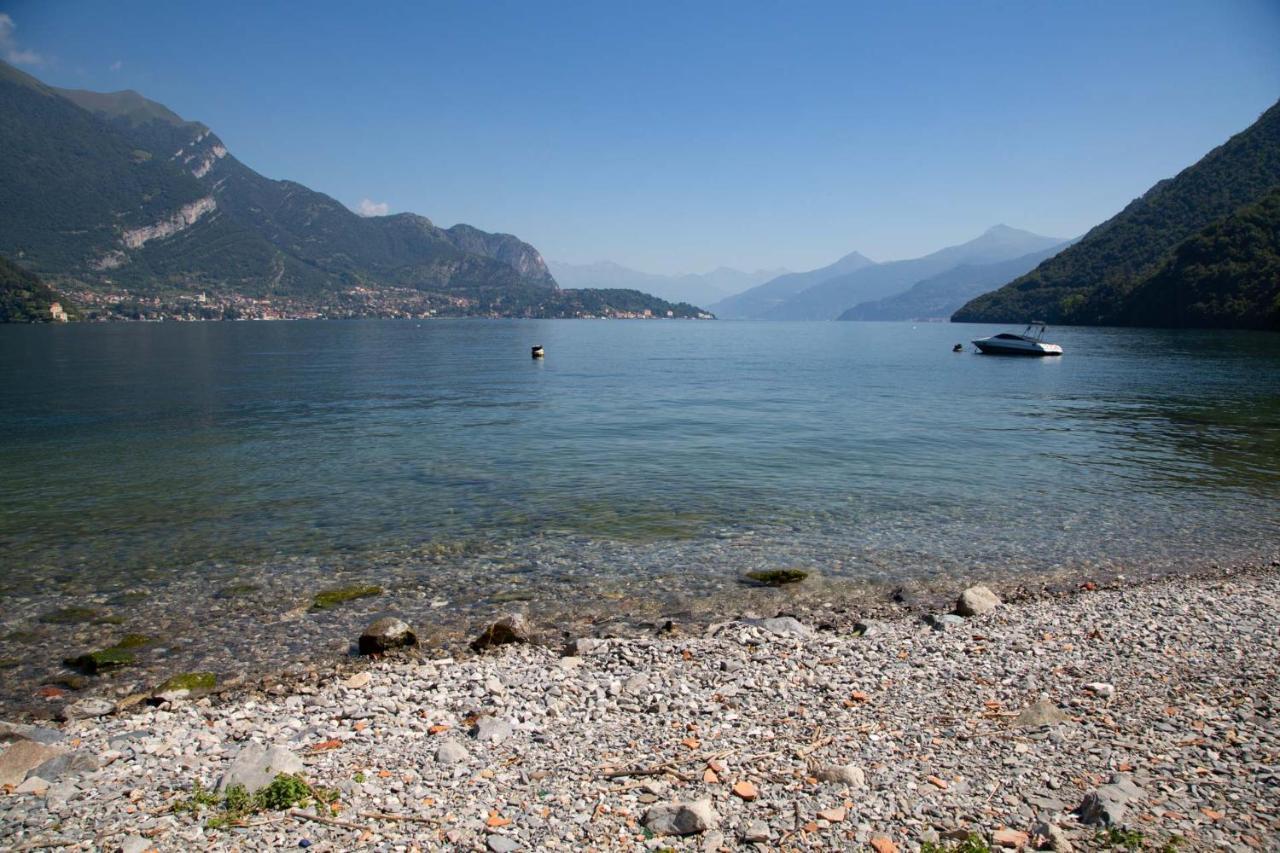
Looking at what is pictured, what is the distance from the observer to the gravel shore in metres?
6.60

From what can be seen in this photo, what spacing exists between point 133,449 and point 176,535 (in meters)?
14.5

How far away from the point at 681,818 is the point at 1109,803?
4.01m

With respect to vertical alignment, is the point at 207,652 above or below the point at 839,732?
below

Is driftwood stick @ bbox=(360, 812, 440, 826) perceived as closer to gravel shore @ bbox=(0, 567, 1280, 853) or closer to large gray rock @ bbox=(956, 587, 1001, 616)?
gravel shore @ bbox=(0, 567, 1280, 853)

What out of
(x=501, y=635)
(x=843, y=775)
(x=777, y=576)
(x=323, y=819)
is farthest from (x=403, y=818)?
(x=777, y=576)

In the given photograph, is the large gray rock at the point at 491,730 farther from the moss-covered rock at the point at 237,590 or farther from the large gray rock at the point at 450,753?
the moss-covered rock at the point at 237,590

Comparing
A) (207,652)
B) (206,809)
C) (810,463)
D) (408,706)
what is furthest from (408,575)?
(810,463)

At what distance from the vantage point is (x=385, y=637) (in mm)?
11680

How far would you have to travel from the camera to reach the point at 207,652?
11.9 metres

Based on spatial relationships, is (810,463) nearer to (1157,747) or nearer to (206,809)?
(1157,747)

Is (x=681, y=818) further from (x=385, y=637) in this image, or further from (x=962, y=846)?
(x=385, y=637)

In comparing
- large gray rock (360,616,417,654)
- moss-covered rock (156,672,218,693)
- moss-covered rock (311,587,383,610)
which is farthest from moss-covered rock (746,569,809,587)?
moss-covered rock (156,672,218,693)

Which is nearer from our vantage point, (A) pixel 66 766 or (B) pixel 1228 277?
(A) pixel 66 766

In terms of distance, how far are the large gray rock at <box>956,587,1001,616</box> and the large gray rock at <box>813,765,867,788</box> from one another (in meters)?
6.57
